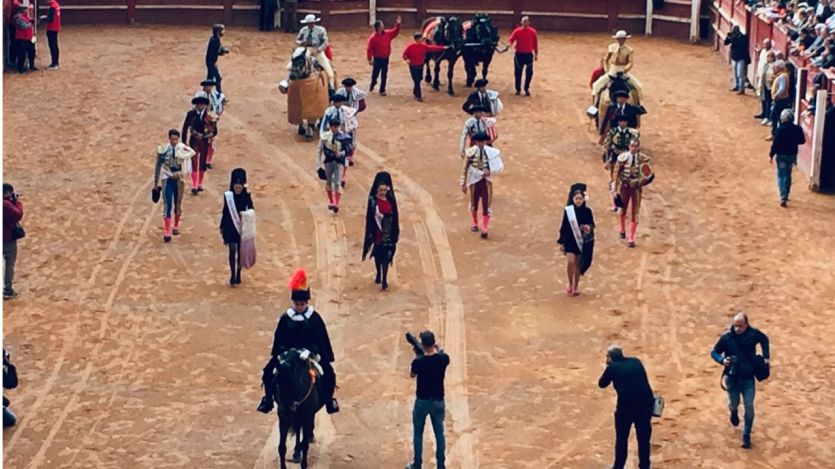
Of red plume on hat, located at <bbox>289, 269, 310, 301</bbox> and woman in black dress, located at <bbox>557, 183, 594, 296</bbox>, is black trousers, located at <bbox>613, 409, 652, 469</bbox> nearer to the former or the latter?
red plume on hat, located at <bbox>289, 269, 310, 301</bbox>

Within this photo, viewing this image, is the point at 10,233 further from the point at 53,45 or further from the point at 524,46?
the point at 53,45

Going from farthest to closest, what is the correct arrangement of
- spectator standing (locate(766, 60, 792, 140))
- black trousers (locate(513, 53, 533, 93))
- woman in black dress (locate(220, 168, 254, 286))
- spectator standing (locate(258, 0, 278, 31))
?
spectator standing (locate(258, 0, 278, 31)) → black trousers (locate(513, 53, 533, 93)) → spectator standing (locate(766, 60, 792, 140)) → woman in black dress (locate(220, 168, 254, 286))

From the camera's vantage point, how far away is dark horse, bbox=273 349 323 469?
45.4ft

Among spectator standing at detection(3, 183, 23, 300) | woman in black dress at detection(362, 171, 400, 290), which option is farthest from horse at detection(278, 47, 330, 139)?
spectator standing at detection(3, 183, 23, 300)

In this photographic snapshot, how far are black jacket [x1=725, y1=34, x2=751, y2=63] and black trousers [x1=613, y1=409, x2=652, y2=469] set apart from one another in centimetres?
1765

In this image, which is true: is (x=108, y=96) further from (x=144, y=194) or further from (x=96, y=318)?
(x=96, y=318)

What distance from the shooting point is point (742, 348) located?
47.9ft

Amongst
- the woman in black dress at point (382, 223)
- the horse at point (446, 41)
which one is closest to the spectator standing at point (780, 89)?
the horse at point (446, 41)

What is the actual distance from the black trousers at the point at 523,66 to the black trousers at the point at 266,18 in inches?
310

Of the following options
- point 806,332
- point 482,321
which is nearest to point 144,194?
point 482,321

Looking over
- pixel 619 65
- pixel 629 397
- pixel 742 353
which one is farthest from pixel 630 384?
pixel 619 65

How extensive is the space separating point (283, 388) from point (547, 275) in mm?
6920

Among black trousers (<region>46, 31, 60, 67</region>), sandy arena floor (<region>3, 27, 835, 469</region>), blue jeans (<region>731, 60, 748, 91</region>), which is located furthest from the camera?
black trousers (<region>46, 31, 60, 67</region>)

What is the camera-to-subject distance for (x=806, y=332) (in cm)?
1817
